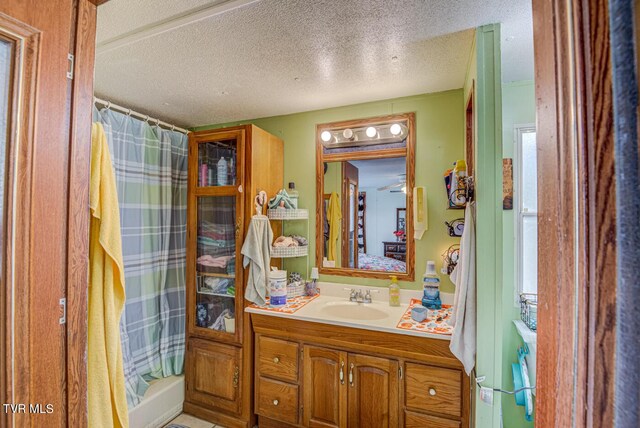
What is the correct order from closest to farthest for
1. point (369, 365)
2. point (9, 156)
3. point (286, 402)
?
point (9, 156), point (369, 365), point (286, 402)

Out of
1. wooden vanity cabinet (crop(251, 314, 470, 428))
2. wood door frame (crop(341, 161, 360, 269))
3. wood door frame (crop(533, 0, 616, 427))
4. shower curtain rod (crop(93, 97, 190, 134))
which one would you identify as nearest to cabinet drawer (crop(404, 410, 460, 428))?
wooden vanity cabinet (crop(251, 314, 470, 428))

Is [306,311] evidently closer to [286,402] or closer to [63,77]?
[286,402]

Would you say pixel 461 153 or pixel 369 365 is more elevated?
pixel 461 153

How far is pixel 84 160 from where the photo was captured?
745mm

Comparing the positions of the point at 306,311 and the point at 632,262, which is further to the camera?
Answer: the point at 306,311

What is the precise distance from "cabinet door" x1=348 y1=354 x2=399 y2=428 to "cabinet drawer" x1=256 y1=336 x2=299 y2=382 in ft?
1.23

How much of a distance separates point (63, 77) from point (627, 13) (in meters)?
1.02

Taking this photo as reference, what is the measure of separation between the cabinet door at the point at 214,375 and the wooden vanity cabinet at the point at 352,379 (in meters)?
0.19

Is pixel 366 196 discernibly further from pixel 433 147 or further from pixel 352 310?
pixel 352 310

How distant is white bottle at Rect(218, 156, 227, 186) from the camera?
207 cm

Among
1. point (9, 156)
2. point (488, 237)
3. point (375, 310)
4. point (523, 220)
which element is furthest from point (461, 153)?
point (9, 156)

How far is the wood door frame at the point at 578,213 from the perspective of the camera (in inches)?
11.5

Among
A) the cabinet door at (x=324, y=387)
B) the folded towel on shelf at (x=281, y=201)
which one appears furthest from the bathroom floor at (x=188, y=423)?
the folded towel on shelf at (x=281, y=201)

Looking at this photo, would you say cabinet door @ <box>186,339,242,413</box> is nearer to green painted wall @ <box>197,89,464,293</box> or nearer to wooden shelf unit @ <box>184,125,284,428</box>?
wooden shelf unit @ <box>184,125,284,428</box>
